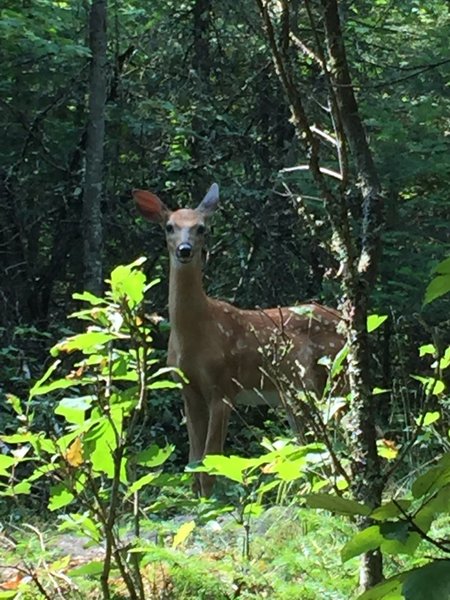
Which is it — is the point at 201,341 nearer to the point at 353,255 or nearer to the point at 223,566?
the point at 223,566

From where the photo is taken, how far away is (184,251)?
6680mm

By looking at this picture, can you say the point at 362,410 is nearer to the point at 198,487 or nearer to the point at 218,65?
the point at 198,487

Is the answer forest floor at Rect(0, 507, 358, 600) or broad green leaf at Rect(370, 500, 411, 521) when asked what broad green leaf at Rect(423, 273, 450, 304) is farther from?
forest floor at Rect(0, 507, 358, 600)

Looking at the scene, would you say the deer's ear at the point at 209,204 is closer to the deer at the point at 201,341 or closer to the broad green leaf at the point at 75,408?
the deer at the point at 201,341

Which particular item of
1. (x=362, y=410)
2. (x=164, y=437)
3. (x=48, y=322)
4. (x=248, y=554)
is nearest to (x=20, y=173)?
(x=48, y=322)

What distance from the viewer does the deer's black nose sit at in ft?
21.9

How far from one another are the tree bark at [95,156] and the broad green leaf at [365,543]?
7.90 meters

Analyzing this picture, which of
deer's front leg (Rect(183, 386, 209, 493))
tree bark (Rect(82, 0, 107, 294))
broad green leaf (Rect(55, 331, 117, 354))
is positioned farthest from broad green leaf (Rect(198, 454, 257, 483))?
tree bark (Rect(82, 0, 107, 294))

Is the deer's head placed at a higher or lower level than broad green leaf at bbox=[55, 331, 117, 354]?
higher

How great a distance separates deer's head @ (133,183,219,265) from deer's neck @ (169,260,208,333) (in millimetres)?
82

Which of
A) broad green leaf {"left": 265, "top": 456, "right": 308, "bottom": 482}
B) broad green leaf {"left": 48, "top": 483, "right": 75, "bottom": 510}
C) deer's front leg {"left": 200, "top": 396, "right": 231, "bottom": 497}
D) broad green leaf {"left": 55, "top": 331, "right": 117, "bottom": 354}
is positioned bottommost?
deer's front leg {"left": 200, "top": 396, "right": 231, "bottom": 497}

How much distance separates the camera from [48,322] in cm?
1000

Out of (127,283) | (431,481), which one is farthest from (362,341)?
(431,481)

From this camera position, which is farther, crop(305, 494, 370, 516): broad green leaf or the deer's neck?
the deer's neck
